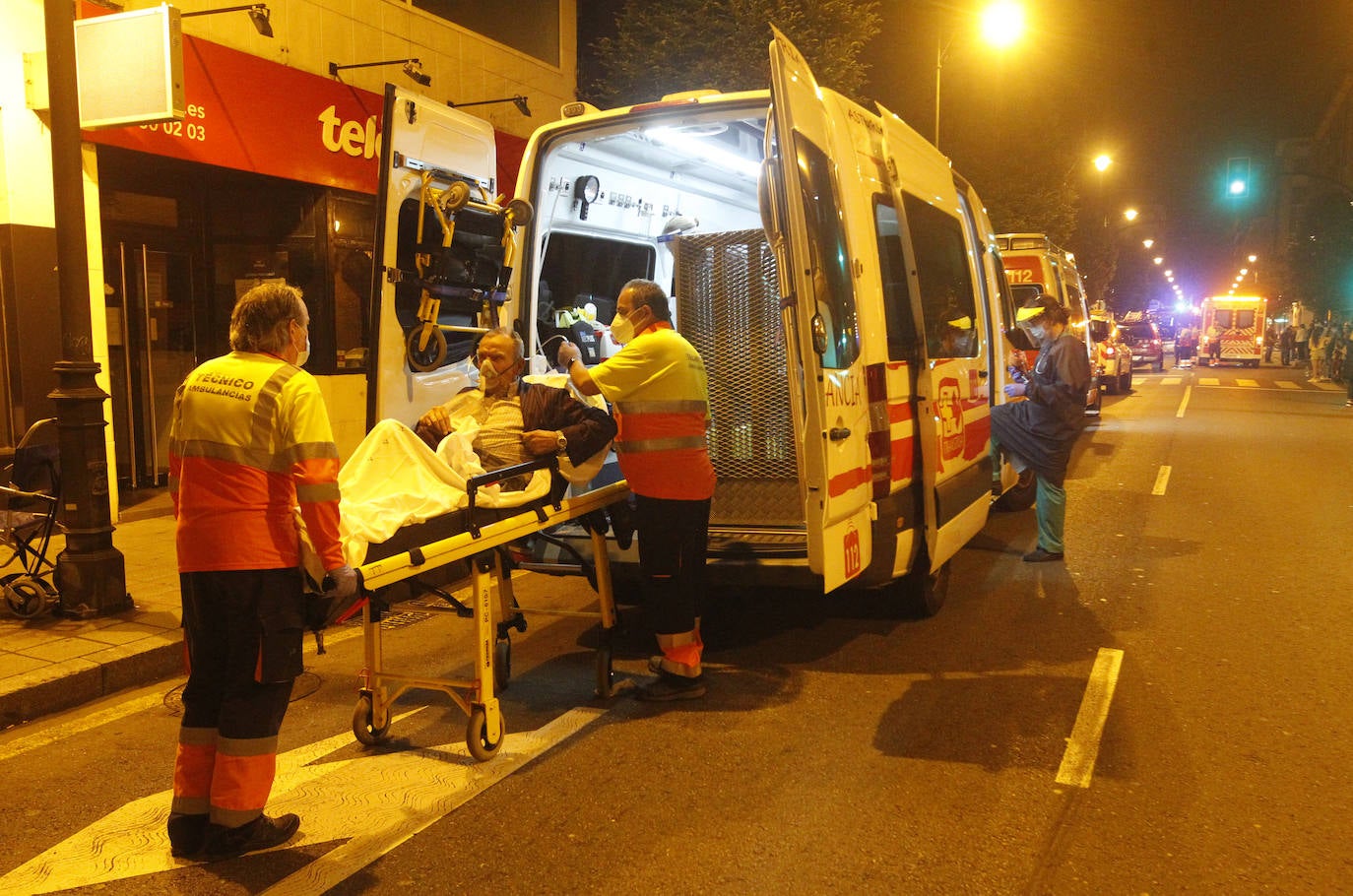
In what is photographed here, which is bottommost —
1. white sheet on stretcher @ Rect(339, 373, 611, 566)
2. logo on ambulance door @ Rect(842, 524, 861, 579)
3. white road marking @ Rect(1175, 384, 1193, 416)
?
white road marking @ Rect(1175, 384, 1193, 416)

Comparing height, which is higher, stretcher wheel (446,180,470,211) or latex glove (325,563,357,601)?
stretcher wheel (446,180,470,211)

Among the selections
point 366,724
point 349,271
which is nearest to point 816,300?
point 366,724

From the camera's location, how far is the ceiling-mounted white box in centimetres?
736

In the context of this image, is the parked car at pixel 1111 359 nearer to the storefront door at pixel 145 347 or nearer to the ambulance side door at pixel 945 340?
the ambulance side door at pixel 945 340

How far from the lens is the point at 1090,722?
15.0ft

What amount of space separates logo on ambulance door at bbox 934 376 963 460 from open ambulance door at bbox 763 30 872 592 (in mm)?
1086

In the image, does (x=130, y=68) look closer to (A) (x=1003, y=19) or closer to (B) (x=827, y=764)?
(B) (x=827, y=764)

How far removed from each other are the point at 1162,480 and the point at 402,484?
9.43 metres

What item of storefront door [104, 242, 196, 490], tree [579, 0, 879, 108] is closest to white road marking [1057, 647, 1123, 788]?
storefront door [104, 242, 196, 490]

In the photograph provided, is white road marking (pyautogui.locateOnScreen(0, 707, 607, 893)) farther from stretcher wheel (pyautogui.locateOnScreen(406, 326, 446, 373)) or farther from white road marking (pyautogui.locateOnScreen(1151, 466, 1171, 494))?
white road marking (pyautogui.locateOnScreen(1151, 466, 1171, 494))

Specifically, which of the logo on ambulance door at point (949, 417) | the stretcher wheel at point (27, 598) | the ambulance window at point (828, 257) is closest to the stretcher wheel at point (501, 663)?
the ambulance window at point (828, 257)

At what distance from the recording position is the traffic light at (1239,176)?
78.2 ft

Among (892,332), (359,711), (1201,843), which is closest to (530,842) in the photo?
(359,711)

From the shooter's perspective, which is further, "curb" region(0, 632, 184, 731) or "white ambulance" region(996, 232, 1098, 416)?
"white ambulance" region(996, 232, 1098, 416)
